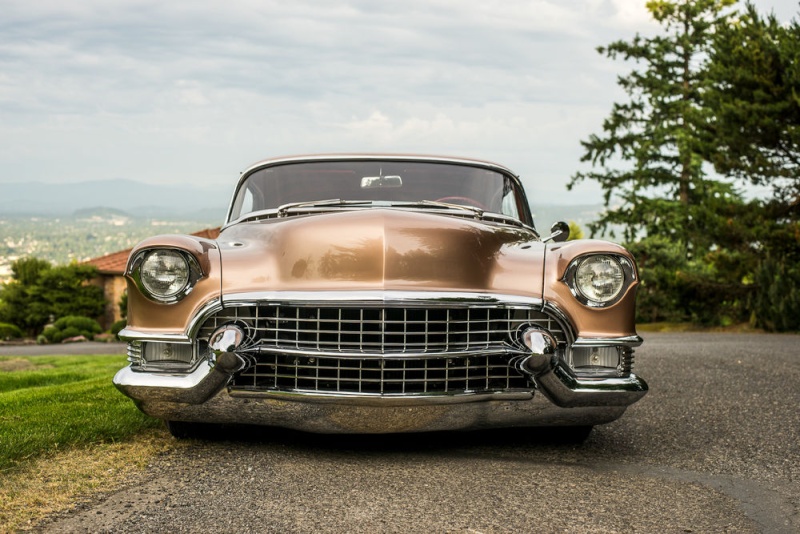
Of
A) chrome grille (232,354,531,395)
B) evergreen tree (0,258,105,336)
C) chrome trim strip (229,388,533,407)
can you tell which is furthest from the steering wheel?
evergreen tree (0,258,105,336)

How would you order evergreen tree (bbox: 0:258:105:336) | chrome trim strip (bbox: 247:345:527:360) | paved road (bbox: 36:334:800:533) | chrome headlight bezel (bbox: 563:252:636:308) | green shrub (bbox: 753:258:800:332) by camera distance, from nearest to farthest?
paved road (bbox: 36:334:800:533) < chrome trim strip (bbox: 247:345:527:360) < chrome headlight bezel (bbox: 563:252:636:308) < green shrub (bbox: 753:258:800:332) < evergreen tree (bbox: 0:258:105:336)

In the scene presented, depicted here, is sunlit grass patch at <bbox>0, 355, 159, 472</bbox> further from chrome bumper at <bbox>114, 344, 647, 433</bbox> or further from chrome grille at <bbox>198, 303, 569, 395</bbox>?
chrome grille at <bbox>198, 303, 569, 395</bbox>

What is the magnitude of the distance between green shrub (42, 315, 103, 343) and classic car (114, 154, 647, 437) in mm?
34084

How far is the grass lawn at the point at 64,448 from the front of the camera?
10.1ft

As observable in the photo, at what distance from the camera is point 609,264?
402cm

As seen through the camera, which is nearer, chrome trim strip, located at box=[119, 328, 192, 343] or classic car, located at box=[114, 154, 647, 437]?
classic car, located at box=[114, 154, 647, 437]

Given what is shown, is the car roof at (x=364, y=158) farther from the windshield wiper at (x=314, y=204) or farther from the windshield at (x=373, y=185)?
the windshield wiper at (x=314, y=204)

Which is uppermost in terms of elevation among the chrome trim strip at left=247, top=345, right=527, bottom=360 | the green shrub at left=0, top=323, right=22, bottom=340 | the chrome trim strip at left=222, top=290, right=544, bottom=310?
the chrome trim strip at left=222, top=290, right=544, bottom=310

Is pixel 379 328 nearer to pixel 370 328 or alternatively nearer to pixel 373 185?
pixel 370 328

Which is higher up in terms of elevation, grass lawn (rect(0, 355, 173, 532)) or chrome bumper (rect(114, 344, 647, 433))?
chrome bumper (rect(114, 344, 647, 433))

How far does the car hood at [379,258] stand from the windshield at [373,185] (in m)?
0.97

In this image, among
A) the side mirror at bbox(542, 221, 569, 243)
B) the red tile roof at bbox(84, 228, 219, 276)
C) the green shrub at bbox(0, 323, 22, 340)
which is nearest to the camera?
the side mirror at bbox(542, 221, 569, 243)

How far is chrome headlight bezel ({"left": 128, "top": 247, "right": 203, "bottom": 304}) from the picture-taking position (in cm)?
381

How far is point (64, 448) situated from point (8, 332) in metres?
40.0
